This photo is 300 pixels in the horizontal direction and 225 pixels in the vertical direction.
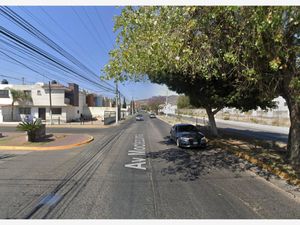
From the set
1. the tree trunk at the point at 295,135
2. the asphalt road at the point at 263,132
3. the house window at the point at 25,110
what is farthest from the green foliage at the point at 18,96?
the tree trunk at the point at 295,135

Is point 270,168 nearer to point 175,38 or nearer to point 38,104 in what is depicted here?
point 175,38

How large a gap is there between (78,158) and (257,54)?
8362 mm

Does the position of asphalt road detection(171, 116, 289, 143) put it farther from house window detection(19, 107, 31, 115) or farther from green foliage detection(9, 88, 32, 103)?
house window detection(19, 107, 31, 115)

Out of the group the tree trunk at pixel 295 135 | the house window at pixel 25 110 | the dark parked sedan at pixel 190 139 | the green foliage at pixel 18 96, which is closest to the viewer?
the tree trunk at pixel 295 135

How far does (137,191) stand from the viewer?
6.30 m

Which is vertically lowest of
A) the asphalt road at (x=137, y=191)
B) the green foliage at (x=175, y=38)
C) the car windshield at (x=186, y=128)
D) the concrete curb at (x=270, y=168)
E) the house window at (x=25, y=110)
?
the asphalt road at (x=137, y=191)

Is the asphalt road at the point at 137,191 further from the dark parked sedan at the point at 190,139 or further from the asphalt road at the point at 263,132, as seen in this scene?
the asphalt road at the point at 263,132

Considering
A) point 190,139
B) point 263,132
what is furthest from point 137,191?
point 263,132

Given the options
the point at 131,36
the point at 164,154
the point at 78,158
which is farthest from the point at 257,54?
the point at 78,158

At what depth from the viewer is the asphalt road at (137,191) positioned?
16.4 feet

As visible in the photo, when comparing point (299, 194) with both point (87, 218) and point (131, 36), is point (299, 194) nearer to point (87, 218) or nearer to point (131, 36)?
point (87, 218)

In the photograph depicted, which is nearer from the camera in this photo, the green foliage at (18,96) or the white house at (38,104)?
the green foliage at (18,96)

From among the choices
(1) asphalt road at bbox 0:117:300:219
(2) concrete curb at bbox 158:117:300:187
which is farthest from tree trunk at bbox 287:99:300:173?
(1) asphalt road at bbox 0:117:300:219

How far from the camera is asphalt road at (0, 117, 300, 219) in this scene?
5.00 meters
